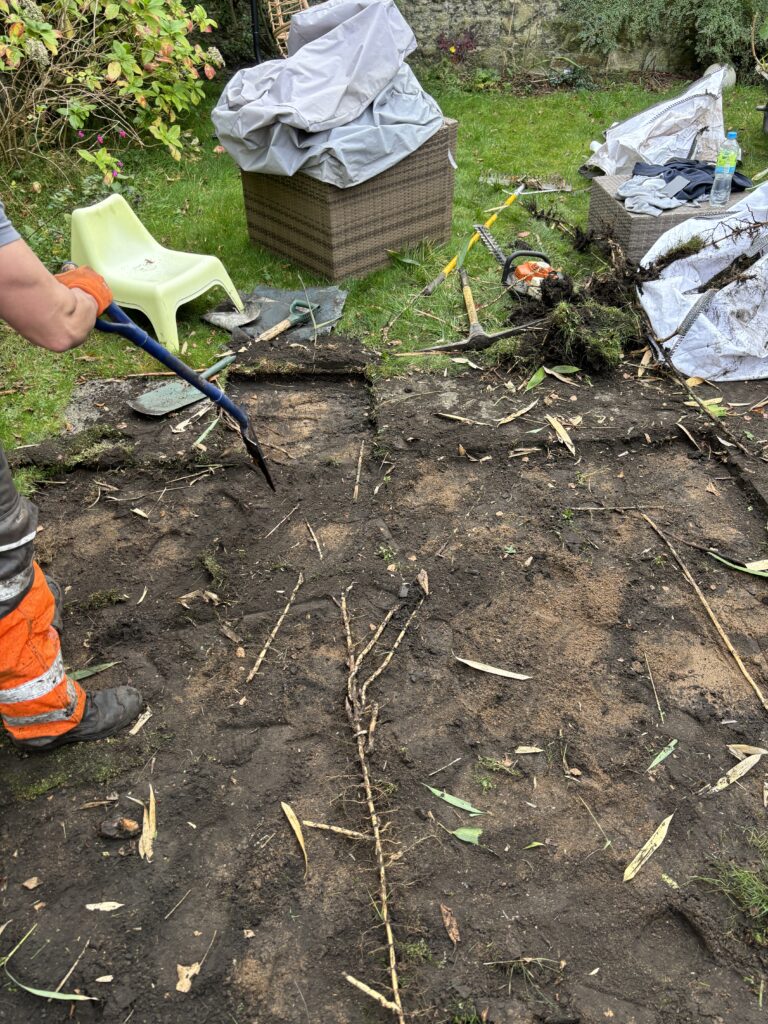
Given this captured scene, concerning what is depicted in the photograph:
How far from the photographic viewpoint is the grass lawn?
191 inches

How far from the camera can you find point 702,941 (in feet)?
7.47

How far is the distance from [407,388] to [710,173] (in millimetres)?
3063

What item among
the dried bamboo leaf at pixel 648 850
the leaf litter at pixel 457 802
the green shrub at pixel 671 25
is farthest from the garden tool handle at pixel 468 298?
the green shrub at pixel 671 25

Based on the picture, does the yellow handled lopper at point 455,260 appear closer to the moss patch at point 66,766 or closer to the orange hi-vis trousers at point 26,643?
the orange hi-vis trousers at point 26,643

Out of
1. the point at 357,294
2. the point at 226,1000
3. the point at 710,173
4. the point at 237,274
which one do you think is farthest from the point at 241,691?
the point at 710,173

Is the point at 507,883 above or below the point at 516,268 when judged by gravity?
below

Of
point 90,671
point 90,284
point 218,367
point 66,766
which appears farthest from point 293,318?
point 66,766

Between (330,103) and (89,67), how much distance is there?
2.73m

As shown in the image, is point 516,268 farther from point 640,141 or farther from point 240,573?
point 240,573

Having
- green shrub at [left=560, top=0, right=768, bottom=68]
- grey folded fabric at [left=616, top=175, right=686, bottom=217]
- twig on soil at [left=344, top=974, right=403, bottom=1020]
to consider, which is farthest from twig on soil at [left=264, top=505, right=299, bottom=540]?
green shrub at [left=560, top=0, right=768, bottom=68]

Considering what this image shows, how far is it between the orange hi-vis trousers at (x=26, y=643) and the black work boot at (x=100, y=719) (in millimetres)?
38

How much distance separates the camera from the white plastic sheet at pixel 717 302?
4.63 metres

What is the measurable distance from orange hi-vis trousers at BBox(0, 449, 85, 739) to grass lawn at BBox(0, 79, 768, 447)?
2.05 metres

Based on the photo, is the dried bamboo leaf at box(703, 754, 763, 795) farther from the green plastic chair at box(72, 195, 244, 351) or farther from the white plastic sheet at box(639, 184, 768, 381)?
the green plastic chair at box(72, 195, 244, 351)
